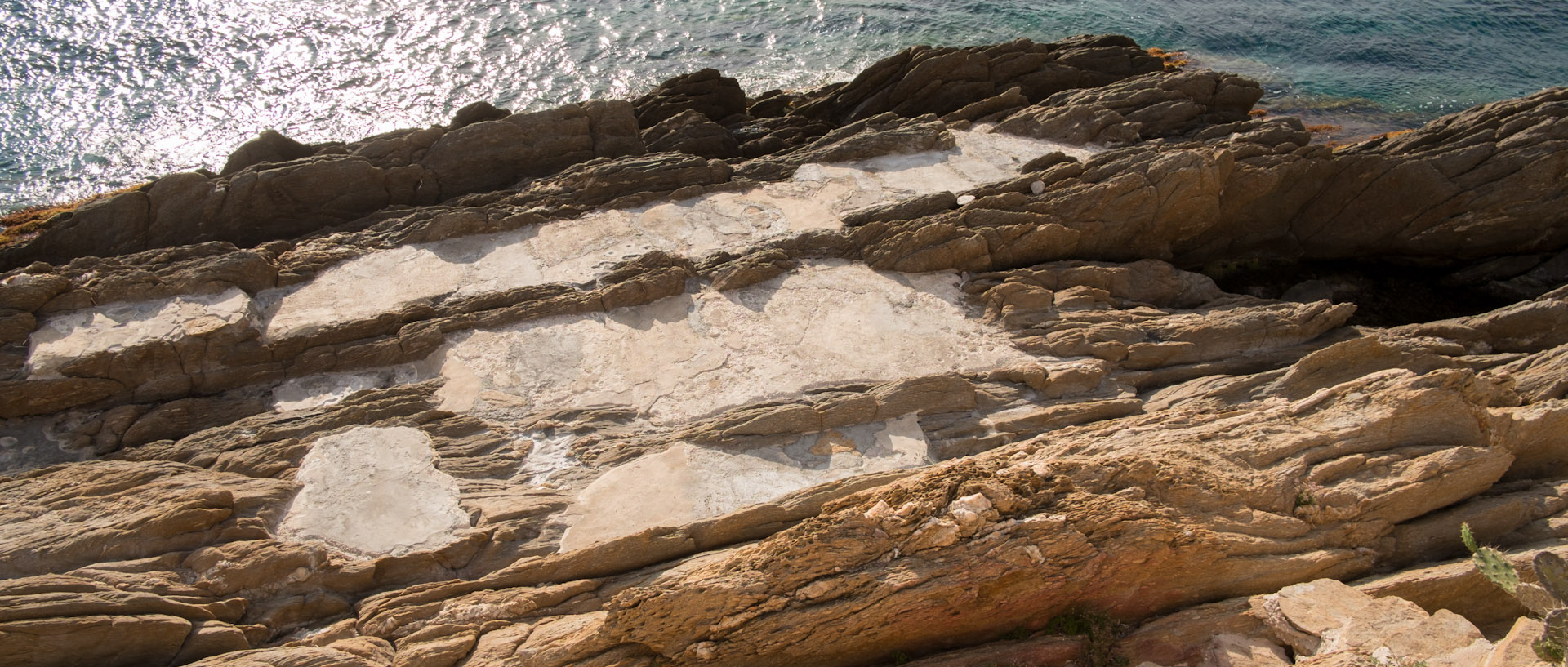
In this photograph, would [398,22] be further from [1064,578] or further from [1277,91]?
[1277,91]

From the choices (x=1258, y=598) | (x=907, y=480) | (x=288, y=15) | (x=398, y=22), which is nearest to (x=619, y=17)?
(x=398, y=22)

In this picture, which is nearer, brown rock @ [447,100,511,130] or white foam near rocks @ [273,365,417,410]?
white foam near rocks @ [273,365,417,410]

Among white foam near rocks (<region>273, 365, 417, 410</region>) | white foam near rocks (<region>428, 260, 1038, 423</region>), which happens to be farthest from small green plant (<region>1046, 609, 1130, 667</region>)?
white foam near rocks (<region>273, 365, 417, 410</region>)

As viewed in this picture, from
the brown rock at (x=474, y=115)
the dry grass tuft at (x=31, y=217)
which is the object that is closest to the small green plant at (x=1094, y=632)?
the brown rock at (x=474, y=115)

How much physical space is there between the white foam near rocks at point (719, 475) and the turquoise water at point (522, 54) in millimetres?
18184

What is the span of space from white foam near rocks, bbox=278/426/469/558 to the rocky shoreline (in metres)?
0.06

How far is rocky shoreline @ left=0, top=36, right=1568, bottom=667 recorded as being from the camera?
1080 centimetres

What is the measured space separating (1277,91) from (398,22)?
3141 centimetres

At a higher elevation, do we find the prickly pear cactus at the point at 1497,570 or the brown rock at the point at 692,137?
the brown rock at the point at 692,137

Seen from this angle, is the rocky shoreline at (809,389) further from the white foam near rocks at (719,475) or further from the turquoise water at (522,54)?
the turquoise water at (522,54)

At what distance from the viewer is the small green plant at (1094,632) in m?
10.7

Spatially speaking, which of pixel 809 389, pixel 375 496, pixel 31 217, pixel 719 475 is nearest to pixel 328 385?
pixel 375 496

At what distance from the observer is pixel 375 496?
13.5 meters

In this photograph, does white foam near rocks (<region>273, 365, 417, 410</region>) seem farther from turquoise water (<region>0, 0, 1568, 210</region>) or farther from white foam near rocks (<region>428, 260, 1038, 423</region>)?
turquoise water (<region>0, 0, 1568, 210</region>)
